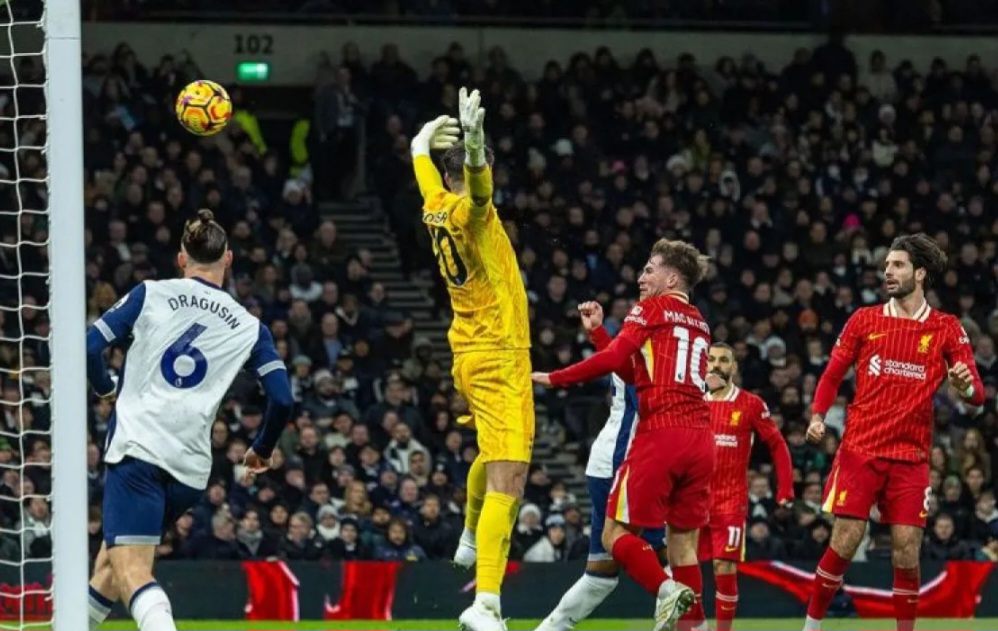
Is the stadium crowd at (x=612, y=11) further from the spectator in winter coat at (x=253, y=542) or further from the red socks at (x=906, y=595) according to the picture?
the red socks at (x=906, y=595)

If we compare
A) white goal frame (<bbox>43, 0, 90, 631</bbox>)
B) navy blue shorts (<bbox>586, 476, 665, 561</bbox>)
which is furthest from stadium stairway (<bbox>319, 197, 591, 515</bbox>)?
white goal frame (<bbox>43, 0, 90, 631</bbox>)

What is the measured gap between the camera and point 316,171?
960 inches

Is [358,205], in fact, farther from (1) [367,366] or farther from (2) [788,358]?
(2) [788,358]

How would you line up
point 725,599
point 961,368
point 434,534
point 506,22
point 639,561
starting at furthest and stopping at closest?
point 506,22
point 434,534
point 725,599
point 961,368
point 639,561

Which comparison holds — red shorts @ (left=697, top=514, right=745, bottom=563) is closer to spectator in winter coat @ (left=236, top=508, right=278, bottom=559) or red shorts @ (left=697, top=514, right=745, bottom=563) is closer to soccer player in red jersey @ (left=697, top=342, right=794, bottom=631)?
soccer player in red jersey @ (left=697, top=342, right=794, bottom=631)

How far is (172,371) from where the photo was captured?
9.16m

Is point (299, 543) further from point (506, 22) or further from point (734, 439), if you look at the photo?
point (506, 22)

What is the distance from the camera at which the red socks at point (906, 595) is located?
1210cm

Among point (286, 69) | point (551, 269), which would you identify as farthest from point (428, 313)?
point (286, 69)

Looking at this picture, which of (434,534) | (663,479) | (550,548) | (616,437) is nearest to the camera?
(663,479)

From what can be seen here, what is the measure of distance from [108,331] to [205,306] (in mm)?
467

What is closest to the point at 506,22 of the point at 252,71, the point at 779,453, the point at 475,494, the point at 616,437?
the point at 252,71

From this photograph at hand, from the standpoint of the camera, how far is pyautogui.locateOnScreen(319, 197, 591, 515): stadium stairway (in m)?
21.7

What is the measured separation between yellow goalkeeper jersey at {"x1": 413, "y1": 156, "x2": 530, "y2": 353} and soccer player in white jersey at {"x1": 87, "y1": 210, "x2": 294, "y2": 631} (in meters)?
1.80
